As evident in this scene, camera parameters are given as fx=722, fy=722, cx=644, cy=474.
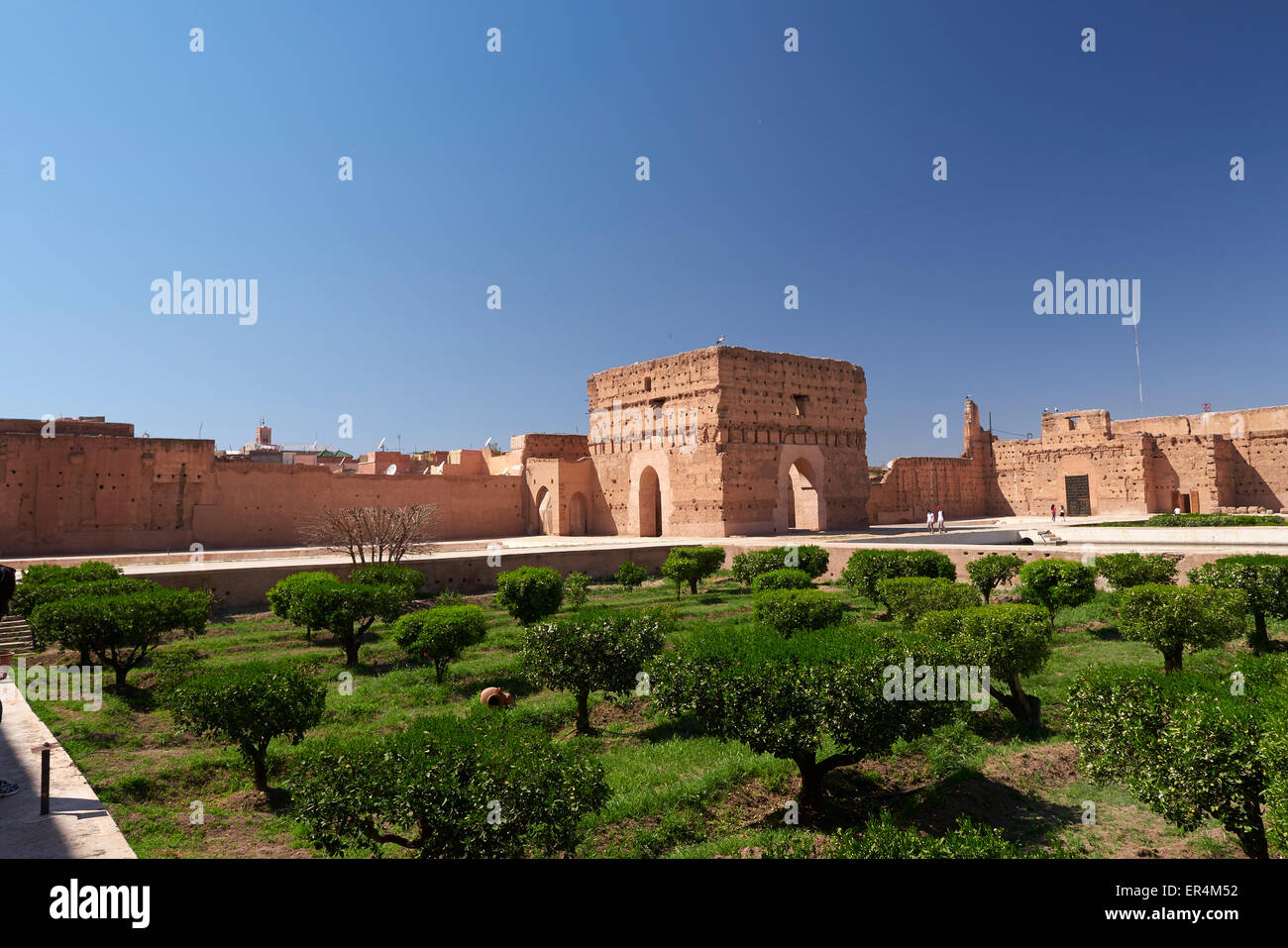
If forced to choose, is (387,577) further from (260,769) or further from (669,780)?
(669,780)

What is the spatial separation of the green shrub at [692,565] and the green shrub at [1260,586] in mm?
10607

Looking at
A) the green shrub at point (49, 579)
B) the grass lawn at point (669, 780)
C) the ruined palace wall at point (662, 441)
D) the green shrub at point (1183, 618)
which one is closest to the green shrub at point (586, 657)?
the grass lawn at point (669, 780)

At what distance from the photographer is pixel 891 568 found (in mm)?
16125

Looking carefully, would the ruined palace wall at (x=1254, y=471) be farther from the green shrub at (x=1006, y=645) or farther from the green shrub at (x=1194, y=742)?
the green shrub at (x=1194, y=742)

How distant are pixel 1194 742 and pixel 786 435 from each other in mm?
24796

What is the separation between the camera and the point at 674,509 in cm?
2858

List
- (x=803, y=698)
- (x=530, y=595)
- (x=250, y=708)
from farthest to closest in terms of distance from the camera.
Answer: (x=530, y=595) < (x=250, y=708) < (x=803, y=698)

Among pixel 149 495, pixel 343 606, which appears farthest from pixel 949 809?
pixel 149 495

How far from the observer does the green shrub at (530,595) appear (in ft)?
46.6

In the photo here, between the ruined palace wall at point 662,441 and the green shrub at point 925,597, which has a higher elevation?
the ruined palace wall at point 662,441

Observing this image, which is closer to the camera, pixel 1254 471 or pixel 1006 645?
pixel 1006 645
